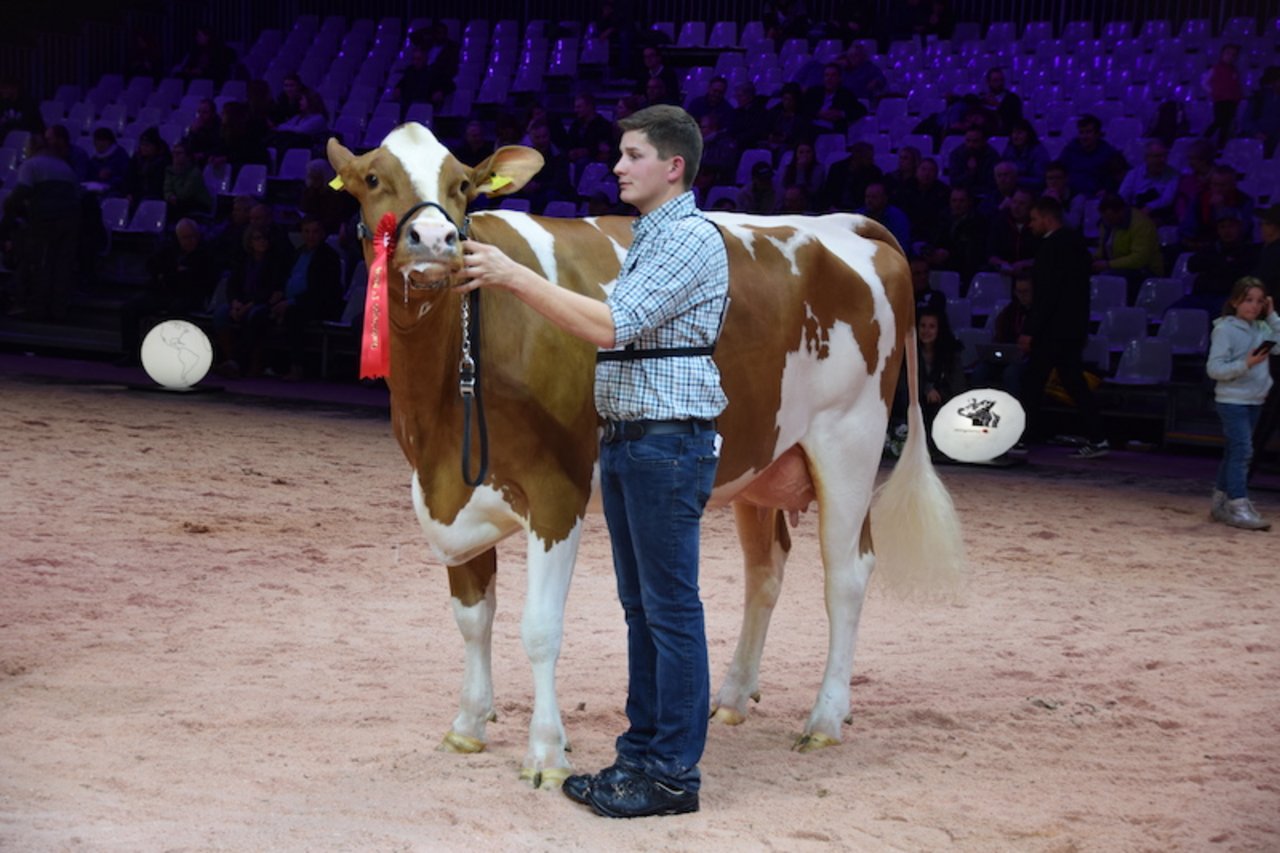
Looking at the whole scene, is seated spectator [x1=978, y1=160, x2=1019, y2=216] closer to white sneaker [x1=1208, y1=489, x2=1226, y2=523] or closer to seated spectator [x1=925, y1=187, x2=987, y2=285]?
seated spectator [x1=925, y1=187, x2=987, y2=285]

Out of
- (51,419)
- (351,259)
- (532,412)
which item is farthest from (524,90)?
(532,412)

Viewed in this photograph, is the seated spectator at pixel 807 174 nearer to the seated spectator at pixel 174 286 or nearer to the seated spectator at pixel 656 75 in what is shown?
the seated spectator at pixel 656 75

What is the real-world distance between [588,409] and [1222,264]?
950 centimetres

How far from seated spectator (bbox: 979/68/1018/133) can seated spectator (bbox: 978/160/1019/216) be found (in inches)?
54.2

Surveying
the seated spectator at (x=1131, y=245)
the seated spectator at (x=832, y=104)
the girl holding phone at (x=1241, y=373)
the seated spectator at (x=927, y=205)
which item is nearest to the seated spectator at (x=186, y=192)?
the seated spectator at (x=832, y=104)

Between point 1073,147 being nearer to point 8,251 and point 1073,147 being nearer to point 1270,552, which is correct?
point 1270,552

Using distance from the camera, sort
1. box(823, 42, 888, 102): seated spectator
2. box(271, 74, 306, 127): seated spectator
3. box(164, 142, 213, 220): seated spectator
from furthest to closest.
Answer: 1. box(271, 74, 306, 127): seated spectator
2. box(823, 42, 888, 102): seated spectator
3. box(164, 142, 213, 220): seated spectator

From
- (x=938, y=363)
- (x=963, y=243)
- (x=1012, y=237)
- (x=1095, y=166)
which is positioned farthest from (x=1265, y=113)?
(x=938, y=363)

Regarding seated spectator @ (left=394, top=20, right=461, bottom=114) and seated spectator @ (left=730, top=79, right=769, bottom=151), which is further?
seated spectator @ (left=394, top=20, right=461, bottom=114)

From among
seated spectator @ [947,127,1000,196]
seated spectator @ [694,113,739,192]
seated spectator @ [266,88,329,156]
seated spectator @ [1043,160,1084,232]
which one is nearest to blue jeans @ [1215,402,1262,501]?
seated spectator @ [1043,160,1084,232]

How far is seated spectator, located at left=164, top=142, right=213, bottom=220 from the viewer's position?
1766cm

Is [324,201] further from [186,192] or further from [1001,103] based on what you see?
[1001,103]

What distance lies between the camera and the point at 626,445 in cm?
440

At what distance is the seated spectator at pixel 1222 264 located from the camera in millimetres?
12820
